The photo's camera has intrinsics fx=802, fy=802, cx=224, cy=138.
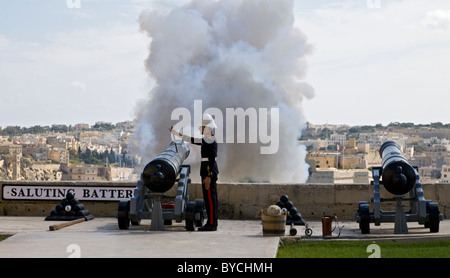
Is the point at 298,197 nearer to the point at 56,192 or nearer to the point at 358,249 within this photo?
the point at 56,192

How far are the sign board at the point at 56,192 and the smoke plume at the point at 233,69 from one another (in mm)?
64020

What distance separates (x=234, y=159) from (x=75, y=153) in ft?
168

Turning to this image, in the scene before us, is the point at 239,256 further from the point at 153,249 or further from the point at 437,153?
the point at 437,153

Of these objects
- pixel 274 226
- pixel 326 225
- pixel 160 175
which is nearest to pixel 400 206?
pixel 326 225

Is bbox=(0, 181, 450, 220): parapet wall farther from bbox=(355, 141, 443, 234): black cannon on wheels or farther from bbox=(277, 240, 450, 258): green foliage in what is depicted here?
bbox=(277, 240, 450, 258): green foliage

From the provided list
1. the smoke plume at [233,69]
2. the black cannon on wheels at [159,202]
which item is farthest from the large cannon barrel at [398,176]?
the smoke plume at [233,69]

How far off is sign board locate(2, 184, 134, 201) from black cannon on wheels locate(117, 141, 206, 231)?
1.87 meters

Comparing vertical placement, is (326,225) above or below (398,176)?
below

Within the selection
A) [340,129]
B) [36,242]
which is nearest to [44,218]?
[36,242]

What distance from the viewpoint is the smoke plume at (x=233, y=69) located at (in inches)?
3113

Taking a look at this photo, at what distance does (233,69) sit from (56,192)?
66.5 metres

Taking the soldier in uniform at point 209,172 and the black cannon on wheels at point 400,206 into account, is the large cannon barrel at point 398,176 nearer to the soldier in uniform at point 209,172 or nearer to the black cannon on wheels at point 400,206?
the black cannon on wheels at point 400,206

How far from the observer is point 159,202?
10828 millimetres

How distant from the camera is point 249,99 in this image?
3135 inches
